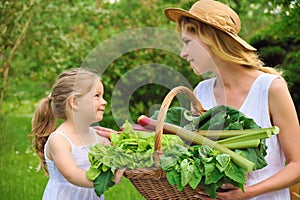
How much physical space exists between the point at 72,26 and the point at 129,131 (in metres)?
7.50

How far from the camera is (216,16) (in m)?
3.01

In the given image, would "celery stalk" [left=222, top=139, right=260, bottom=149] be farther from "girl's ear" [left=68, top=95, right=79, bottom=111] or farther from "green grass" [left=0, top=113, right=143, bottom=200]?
"green grass" [left=0, top=113, right=143, bottom=200]

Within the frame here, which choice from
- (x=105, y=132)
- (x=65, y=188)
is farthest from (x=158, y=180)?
(x=65, y=188)

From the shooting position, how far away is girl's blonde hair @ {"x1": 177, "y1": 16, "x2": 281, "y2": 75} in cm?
300

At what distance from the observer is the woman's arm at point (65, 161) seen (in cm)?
288

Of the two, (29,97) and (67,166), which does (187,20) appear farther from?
(29,97)

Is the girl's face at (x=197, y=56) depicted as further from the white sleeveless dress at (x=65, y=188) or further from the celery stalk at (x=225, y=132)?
the white sleeveless dress at (x=65, y=188)

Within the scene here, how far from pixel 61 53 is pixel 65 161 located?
544 centimetres

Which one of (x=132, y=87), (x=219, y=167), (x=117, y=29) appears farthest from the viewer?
(x=117, y=29)

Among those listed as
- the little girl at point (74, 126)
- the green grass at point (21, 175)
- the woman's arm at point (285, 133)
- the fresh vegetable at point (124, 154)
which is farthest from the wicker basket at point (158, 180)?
the green grass at point (21, 175)

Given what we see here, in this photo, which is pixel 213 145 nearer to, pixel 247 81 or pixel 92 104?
pixel 247 81

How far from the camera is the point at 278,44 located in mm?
9180

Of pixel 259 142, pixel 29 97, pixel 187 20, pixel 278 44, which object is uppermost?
pixel 187 20

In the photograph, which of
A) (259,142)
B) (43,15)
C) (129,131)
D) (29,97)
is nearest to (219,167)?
(259,142)
